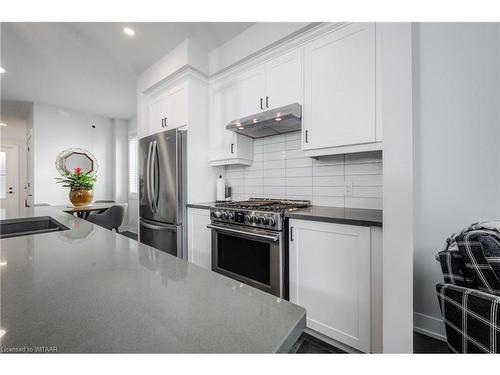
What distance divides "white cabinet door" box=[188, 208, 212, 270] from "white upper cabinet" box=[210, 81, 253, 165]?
2.09 feet

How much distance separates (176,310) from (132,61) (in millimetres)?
3191

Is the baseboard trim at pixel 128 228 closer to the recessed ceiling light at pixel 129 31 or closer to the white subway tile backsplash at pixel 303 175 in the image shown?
the white subway tile backsplash at pixel 303 175

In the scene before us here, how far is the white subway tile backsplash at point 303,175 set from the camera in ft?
6.05

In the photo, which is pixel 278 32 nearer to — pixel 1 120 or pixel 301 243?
pixel 301 243

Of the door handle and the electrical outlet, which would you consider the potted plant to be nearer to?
the door handle

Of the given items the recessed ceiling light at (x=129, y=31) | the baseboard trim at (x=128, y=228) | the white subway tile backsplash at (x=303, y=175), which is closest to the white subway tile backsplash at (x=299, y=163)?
the white subway tile backsplash at (x=303, y=175)

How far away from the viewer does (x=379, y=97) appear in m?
1.51

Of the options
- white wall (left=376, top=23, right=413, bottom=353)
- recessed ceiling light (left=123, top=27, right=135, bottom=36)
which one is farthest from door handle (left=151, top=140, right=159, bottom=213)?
white wall (left=376, top=23, right=413, bottom=353)

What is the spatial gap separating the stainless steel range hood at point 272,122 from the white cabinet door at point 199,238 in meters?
0.90

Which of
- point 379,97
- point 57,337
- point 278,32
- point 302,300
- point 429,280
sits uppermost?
point 278,32

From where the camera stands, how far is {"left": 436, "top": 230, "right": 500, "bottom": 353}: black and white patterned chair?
0.70 metres

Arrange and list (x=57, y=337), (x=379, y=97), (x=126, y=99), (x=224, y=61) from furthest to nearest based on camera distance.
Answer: (x=126, y=99) → (x=224, y=61) → (x=379, y=97) → (x=57, y=337)

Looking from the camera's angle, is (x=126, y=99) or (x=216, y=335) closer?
(x=216, y=335)
